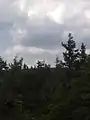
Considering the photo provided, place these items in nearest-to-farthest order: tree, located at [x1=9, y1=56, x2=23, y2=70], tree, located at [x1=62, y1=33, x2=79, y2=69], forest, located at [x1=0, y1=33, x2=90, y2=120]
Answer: forest, located at [x1=0, y1=33, x2=90, y2=120], tree, located at [x1=9, y1=56, x2=23, y2=70], tree, located at [x1=62, y1=33, x2=79, y2=69]

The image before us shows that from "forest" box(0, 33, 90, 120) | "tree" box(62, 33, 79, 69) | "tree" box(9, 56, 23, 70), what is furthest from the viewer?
"tree" box(62, 33, 79, 69)

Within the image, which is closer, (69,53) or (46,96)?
(46,96)

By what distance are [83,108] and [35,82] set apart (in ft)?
95.3

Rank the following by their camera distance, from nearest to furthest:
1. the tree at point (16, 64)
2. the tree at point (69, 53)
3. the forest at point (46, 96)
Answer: the forest at point (46, 96), the tree at point (16, 64), the tree at point (69, 53)

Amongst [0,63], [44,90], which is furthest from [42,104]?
[0,63]

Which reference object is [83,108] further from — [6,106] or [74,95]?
[6,106]

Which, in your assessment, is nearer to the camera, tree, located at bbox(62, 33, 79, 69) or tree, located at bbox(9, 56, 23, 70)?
tree, located at bbox(9, 56, 23, 70)

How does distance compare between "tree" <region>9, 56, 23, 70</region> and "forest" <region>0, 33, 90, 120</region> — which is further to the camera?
"tree" <region>9, 56, 23, 70</region>

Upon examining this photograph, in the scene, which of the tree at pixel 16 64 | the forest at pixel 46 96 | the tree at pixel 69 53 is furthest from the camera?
the tree at pixel 69 53

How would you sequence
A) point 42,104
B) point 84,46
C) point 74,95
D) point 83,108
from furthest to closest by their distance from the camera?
point 84,46 → point 42,104 → point 74,95 → point 83,108

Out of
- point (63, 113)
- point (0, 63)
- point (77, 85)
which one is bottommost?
point (63, 113)

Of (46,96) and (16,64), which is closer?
(46,96)

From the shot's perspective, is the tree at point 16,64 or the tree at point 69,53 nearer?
the tree at point 16,64

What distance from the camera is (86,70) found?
102ft
